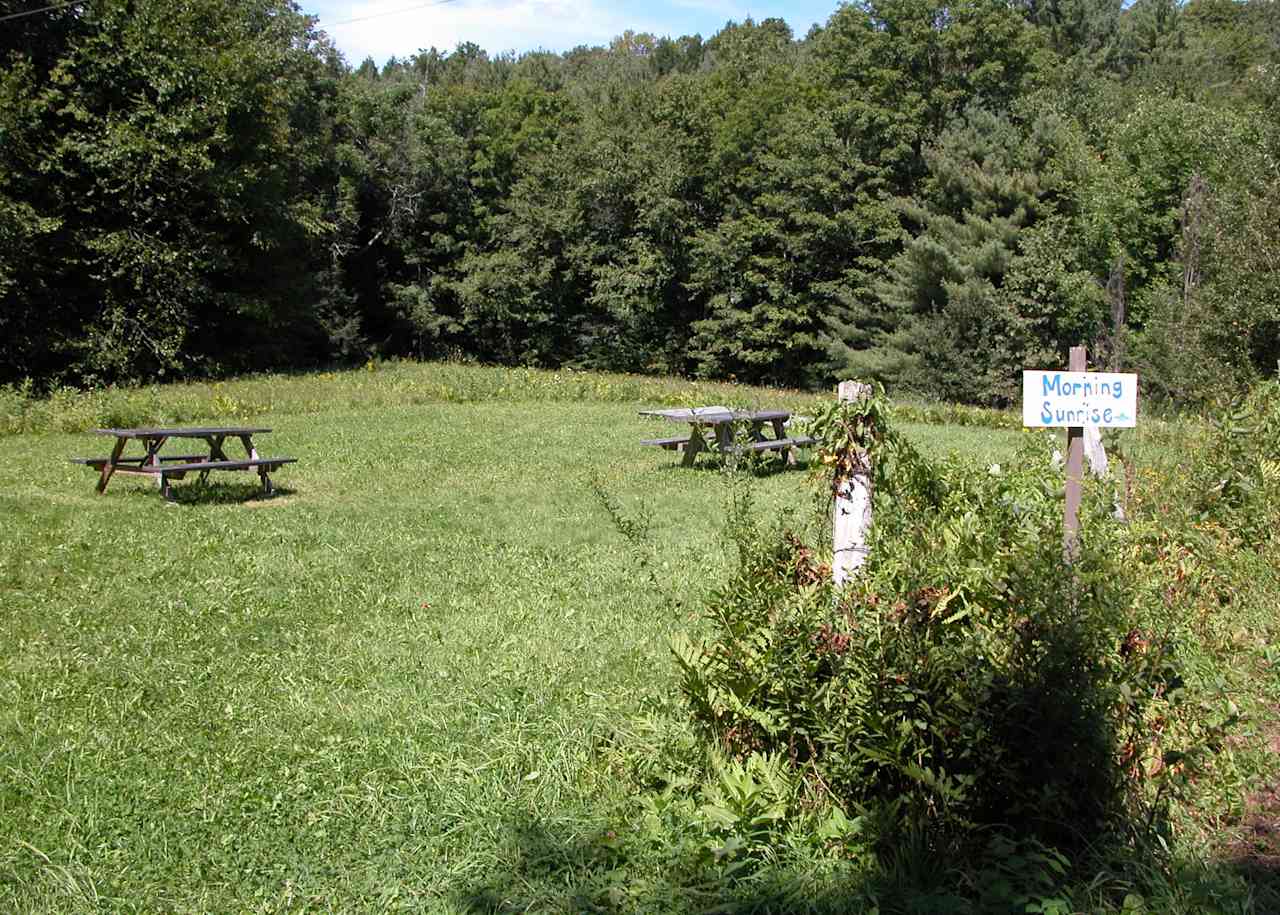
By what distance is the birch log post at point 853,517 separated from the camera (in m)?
4.05

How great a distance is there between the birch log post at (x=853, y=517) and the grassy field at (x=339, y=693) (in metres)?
0.86

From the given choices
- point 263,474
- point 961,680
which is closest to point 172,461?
point 263,474

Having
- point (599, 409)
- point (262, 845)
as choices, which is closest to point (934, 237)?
point (599, 409)

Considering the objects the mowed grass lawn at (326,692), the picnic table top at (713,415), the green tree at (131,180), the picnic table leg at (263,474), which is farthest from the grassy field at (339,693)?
the green tree at (131,180)

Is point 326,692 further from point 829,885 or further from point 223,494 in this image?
point 223,494

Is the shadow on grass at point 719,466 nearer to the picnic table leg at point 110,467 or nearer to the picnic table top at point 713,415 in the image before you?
the picnic table top at point 713,415

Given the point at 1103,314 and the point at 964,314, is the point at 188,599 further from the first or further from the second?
the point at 1103,314

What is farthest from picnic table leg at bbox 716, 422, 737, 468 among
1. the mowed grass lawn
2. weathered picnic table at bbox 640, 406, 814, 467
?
the mowed grass lawn

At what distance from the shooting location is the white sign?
4.52 m

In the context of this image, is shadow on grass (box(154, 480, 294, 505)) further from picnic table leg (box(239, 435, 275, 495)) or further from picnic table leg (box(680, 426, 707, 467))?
picnic table leg (box(680, 426, 707, 467))

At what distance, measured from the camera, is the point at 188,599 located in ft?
22.6

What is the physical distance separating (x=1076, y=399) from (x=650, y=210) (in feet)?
114

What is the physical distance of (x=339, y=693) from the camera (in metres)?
5.11

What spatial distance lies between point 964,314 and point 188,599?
28.5m
